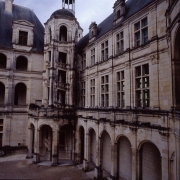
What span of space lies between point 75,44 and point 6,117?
37.7 feet

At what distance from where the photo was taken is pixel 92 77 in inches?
667

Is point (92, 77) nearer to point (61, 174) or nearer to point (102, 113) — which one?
point (102, 113)

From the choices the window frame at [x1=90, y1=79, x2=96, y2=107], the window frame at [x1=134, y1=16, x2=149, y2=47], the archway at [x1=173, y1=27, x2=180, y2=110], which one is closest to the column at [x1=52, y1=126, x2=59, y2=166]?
the window frame at [x1=90, y1=79, x2=96, y2=107]

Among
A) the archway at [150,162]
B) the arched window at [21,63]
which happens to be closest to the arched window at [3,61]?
the arched window at [21,63]

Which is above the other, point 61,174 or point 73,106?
point 73,106

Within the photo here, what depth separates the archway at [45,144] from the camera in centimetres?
1814

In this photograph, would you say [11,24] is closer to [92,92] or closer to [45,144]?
[92,92]

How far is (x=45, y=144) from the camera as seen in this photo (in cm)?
1925

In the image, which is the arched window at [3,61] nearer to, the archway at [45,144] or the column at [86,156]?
the archway at [45,144]

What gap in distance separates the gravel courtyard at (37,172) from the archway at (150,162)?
5.03 m

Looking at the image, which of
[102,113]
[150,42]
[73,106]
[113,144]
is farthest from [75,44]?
[113,144]

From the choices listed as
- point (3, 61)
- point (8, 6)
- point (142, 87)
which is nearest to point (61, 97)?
point (3, 61)

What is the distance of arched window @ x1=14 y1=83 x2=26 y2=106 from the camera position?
874 inches

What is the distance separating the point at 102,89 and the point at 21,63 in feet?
42.5
